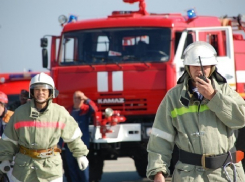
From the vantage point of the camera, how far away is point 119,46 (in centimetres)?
1127

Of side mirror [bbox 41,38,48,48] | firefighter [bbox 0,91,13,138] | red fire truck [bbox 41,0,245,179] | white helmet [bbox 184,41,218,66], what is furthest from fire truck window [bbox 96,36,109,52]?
white helmet [bbox 184,41,218,66]

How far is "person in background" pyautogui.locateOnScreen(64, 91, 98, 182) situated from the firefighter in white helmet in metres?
3.50

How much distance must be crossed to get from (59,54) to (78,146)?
191 inches

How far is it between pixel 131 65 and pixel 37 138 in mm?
4478

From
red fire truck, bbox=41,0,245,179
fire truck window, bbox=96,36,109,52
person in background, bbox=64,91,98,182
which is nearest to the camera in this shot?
person in background, bbox=64,91,98,182

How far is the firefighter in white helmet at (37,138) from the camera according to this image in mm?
6699

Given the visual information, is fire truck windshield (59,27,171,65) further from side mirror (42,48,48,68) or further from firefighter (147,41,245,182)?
firefighter (147,41,245,182)

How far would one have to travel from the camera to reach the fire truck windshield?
1110 cm

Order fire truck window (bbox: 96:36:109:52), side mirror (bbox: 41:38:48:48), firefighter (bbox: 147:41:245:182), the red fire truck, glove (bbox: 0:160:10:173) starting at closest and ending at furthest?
firefighter (bbox: 147:41:245:182), glove (bbox: 0:160:10:173), the red fire truck, fire truck window (bbox: 96:36:109:52), side mirror (bbox: 41:38:48:48)

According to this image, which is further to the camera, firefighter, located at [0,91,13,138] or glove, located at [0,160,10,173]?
firefighter, located at [0,91,13,138]

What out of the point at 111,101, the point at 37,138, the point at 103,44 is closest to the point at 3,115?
the point at 37,138

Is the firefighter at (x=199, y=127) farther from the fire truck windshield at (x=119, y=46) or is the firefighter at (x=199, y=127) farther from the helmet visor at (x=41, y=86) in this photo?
the fire truck windshield at (x=119, y=46)

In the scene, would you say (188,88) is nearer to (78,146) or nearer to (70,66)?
(78,146)

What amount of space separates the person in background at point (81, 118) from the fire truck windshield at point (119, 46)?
36.8 inches
